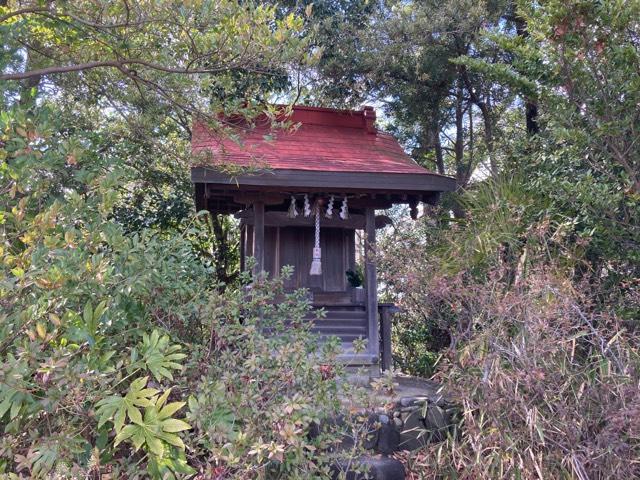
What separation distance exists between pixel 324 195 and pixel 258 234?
0.91 meters

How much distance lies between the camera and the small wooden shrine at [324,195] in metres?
5.26

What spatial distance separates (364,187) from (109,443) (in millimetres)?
3651

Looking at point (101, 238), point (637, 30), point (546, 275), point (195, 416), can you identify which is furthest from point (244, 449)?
point (637, 30)

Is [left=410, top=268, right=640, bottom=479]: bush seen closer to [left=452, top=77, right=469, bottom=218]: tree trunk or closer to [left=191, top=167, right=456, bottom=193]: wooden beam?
[left=191, top=167, right=456, bottom=193]: wooden beam

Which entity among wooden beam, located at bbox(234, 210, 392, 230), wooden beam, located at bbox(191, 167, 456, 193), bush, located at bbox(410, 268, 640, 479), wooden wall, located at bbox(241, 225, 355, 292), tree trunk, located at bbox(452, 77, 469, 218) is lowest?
bush, located at bbox(410, 268, 640, 479)

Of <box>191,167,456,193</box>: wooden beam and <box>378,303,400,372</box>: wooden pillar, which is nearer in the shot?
<box>191,167,456,193</box>: wooden beam

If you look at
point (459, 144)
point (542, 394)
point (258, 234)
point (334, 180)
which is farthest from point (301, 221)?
point (459, 144)

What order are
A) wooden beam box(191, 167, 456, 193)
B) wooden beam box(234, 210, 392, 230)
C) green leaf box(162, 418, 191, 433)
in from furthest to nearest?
wooden beam box(234, 210, 392, 230)
wooden beam box(191, 167, 456, 193)
green leaf box(162, 418, 191, 433)

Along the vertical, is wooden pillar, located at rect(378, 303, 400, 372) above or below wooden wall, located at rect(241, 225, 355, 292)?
below

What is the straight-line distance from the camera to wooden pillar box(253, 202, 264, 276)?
5.70 meters

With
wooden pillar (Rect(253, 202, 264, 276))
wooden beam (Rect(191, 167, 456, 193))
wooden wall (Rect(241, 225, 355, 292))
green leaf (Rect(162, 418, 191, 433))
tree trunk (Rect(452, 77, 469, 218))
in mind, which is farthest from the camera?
tree trunk (Rect(452, 77, 469, 218))

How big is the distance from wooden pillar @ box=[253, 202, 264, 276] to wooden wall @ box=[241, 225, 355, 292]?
76 centimetres

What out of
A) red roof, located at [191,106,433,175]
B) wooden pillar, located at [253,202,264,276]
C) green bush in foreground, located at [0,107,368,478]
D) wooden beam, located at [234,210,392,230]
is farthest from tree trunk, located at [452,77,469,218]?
green bush in foreground, located at [0,107,368,478]

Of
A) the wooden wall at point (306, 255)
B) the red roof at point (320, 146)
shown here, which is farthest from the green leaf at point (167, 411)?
the wooden wall at point (306, 255)
